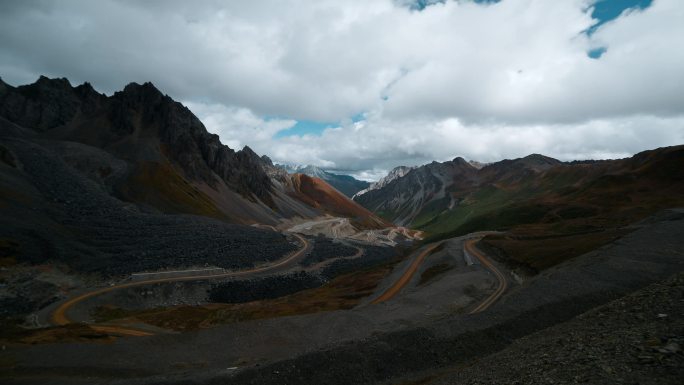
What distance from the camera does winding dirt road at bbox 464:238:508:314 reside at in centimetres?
4494

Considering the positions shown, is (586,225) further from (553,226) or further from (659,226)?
(659,226)

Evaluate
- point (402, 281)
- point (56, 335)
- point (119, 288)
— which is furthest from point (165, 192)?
point (56, 335)

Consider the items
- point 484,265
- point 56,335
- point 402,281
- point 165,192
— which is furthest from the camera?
point 165,192

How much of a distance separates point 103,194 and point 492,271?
118717mm

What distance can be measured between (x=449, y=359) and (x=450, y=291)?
24.8 m

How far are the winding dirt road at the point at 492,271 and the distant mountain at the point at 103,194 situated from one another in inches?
2242

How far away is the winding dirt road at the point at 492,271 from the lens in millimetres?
44938

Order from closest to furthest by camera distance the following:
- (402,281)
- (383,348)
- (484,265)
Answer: (383,348)
(484,265)
(402,281)

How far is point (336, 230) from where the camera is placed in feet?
650

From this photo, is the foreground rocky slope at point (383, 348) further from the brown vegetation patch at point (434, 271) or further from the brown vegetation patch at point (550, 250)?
the brown vegetation patch at point (434, 271)

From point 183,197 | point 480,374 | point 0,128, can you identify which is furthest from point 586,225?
point 0,128

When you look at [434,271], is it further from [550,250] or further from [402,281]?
[550,250]

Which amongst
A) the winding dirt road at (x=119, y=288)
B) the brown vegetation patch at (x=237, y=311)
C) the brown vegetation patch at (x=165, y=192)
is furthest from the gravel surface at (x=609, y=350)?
the brown vegetation patch at (x=165, y=192)

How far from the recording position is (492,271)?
64.3 meters
